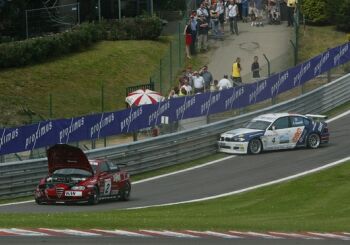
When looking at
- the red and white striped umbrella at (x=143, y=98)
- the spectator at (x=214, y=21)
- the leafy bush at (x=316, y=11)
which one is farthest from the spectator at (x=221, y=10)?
the red and white striped umbrella at (x=143, y=98)

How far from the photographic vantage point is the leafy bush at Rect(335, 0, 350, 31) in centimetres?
5453

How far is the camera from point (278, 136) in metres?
38.6

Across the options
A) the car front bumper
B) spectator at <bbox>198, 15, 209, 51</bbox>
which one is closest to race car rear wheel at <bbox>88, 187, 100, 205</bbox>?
the car front bumper

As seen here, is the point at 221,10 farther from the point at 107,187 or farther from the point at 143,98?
the point at 107,187

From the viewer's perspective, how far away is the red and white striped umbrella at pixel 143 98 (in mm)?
39031

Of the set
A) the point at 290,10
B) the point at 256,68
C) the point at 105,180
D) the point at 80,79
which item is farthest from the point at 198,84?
the point at 105,180

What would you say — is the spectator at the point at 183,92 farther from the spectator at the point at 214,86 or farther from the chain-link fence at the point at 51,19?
the chain-link fence at the point at 51,19

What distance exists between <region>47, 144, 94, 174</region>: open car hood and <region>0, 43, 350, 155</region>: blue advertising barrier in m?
2.64

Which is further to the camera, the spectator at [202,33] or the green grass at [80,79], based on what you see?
the spectator at [202,33]

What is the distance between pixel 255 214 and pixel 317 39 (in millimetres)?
30570

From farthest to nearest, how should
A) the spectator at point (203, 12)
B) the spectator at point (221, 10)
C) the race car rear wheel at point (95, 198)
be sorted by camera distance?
the spectator at point (221, 10) → the spectator at point (203, 12) → the race car rear wheel at point (95, 198)

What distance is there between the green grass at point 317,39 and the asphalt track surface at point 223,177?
1247 cm

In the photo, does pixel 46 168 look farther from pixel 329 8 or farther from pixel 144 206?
pixel 329 8

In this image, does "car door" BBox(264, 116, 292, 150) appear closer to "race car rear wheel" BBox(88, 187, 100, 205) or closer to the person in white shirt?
"race car rear wheel" BBox(88, 187, 100, 205)
